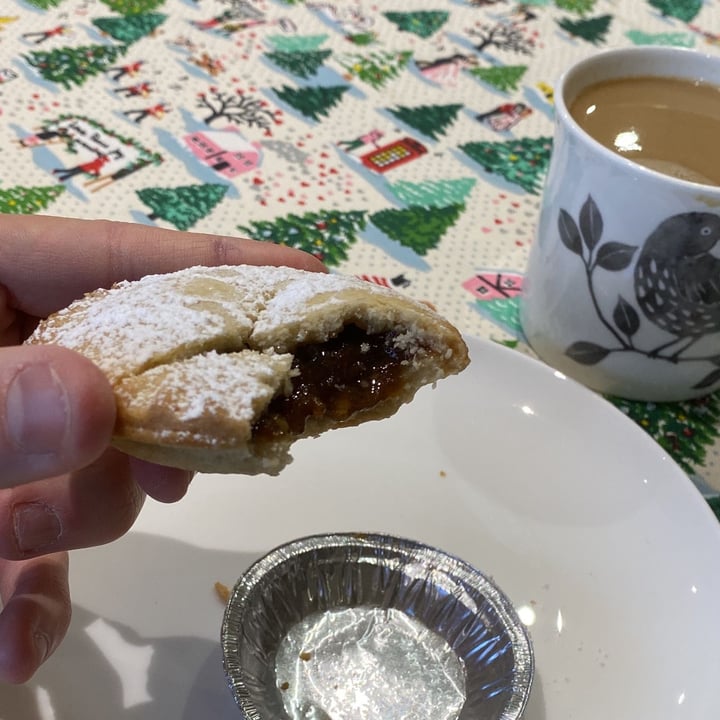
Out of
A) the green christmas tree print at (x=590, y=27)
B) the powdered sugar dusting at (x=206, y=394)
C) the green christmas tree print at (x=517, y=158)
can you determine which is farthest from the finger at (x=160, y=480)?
the green christmas tree print at (x=590, y=27)

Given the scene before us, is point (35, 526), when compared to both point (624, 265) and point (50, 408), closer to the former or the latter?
point (50, 408)

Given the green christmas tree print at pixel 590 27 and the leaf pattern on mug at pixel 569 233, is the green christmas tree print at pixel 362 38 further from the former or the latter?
the leaf pattern on mug at pixel 569 233

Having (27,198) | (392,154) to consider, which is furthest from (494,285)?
(27,198)

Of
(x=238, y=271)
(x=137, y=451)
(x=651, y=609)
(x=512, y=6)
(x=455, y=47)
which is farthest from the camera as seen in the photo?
(x=512, y=6)

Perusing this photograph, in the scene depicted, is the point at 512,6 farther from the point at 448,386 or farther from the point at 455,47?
the point at 448,386

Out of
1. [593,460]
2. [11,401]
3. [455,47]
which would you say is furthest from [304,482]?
[455,47]

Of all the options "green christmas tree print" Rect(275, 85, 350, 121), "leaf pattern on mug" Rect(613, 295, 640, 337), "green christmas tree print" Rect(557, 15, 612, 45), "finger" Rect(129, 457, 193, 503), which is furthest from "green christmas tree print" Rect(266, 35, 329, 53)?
"finger" Rect(129, 457, 193, 503)
